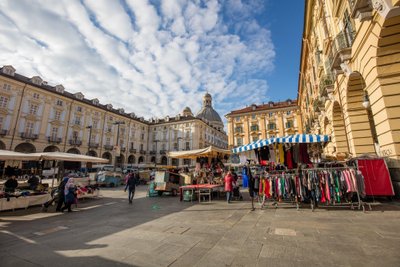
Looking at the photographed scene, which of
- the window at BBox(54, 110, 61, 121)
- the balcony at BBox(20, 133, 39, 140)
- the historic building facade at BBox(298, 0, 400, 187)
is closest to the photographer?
the historic building facade at BBox(298, 0, 400, 187)

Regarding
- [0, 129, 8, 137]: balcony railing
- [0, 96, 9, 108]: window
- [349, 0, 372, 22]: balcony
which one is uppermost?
[0, 96, 9, 108]: window

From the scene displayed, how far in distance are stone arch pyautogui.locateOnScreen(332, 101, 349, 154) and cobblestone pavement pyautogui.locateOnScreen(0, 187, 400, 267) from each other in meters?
6.21

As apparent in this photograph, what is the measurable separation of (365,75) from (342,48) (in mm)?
2028

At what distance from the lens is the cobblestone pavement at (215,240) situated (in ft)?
12.2

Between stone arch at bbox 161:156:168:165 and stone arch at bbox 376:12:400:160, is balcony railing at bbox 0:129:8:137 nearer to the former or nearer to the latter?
stone arch at bbox 161:156:168:165

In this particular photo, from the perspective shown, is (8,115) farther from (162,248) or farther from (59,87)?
(162,248)

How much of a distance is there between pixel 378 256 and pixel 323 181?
4.42 meters

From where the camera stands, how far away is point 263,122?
4778cm

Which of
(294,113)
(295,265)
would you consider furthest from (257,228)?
(294,113)

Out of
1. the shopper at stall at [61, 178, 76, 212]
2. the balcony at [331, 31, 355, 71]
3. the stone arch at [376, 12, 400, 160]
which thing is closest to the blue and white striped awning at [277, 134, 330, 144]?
the stone arch at [376, 12, 400, 160]

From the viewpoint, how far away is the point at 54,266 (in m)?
3.73

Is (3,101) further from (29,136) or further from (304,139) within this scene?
(304,139)

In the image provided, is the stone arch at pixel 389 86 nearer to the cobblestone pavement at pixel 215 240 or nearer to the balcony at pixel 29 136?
the cobblestone pavement at pixel 215 240

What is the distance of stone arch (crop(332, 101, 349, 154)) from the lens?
13.0 m
